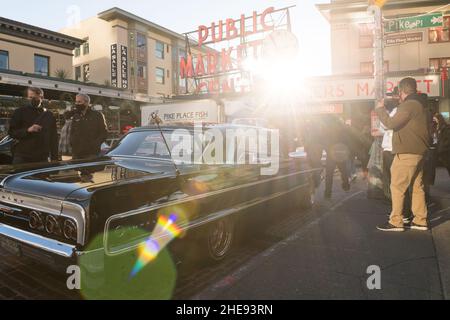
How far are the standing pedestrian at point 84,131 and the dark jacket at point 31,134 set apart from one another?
0.29 meters

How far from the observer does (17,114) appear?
14.9 ft

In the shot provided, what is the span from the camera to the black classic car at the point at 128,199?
2.30m

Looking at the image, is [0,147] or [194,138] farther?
[0,147]

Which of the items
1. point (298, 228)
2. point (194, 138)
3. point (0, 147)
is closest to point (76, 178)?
point (194, 138)

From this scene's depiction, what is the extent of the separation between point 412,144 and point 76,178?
363cm

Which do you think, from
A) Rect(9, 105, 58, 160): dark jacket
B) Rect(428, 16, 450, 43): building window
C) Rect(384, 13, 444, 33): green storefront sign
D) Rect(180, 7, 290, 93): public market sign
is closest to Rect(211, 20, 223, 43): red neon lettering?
Rect(180, 7, 290, 93): public market sign

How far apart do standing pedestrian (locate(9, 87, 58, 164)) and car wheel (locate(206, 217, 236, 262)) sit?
8.50 feet

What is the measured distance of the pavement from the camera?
9.23 feet

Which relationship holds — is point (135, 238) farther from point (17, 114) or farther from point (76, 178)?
point (17, 114)

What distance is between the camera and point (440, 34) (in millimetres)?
19938

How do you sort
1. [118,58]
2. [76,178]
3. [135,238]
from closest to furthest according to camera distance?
[135,238], [76,178], [118,58]

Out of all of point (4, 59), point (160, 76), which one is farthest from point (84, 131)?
point (160, 76)

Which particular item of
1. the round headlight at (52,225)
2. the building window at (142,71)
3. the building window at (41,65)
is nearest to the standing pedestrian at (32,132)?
the round headlight at (52,225)

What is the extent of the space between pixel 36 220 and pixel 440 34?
23032 mm
